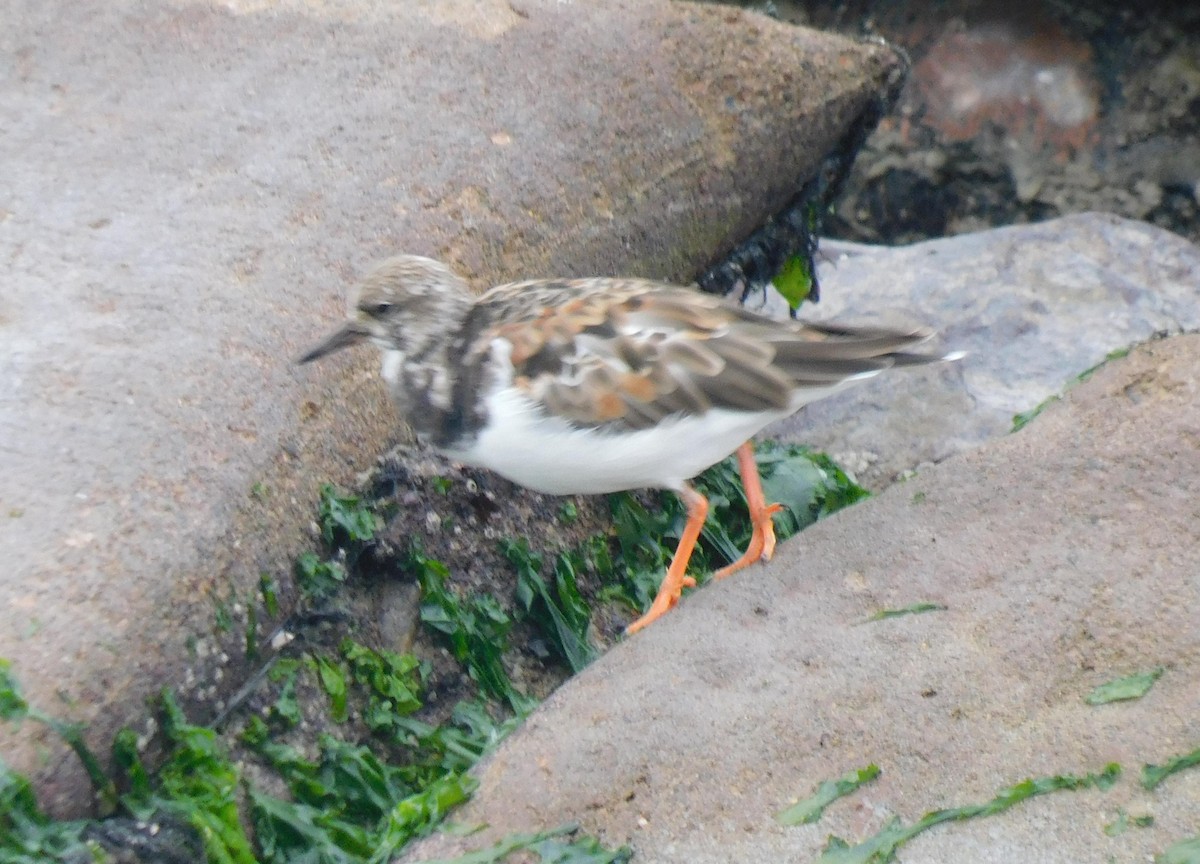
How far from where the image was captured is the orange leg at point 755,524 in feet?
14.3

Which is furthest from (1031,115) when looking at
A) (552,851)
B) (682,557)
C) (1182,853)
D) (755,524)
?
(552,851)

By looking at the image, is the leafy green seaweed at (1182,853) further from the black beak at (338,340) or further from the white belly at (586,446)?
the black beak at (338,340)

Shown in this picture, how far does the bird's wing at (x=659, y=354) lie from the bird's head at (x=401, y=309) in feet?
0.53

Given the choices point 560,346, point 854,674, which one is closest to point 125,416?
point 560,346

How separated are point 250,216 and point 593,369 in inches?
59.5

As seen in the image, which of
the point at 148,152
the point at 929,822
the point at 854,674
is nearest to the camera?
the point at 929,822

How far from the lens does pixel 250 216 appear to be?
484cm

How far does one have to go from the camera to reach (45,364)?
407cm

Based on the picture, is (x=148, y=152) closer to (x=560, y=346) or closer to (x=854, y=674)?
(x=560, y=346)

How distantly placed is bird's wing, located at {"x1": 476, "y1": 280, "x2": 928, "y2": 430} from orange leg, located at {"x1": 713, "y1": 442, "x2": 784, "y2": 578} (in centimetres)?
46

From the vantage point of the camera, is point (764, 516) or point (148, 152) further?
point (148, 152)

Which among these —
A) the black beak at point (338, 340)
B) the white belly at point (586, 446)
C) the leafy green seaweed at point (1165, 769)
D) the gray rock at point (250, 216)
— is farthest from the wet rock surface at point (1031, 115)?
the leafy green seaweed at point (1165, 769)

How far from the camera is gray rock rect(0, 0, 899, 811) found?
3664 millimetres

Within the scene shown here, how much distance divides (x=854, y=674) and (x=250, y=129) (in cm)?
305
